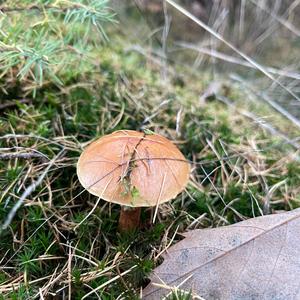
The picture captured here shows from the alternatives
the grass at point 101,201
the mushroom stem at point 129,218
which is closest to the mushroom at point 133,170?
the grass at point 101,201

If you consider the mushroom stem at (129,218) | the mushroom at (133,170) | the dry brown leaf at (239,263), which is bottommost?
the mushroom stem at (129,218)

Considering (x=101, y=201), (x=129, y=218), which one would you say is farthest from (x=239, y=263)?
(x=101, y=201)

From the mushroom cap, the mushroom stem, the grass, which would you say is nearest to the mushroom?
the mushroom cap

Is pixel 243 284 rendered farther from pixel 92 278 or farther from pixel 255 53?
pixel 255 53

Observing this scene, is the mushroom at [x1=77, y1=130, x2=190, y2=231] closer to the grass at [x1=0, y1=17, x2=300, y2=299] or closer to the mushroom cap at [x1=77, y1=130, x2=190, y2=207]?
the mushroom cap at [x1=77, y1=130, x2=190, y2=207]

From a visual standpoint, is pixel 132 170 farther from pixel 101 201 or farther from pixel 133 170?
pixel 101 201

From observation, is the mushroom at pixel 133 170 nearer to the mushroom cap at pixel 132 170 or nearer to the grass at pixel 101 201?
the mushroom cap at pixel 132 170
